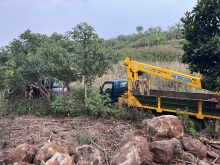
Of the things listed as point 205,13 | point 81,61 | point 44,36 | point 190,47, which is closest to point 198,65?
point 190,47

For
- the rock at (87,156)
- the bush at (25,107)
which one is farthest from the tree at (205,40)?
the bush at (25,107)

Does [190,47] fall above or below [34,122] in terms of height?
above

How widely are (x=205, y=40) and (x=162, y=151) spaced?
3838 mm

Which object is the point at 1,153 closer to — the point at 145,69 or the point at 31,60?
the point at 31,60

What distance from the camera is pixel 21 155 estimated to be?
3631 mm

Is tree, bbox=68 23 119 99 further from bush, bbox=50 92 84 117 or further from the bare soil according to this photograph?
the bare soil

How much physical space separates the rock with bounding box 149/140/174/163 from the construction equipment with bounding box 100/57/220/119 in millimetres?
2847

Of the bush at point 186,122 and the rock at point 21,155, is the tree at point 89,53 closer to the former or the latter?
the bush at point 186,122

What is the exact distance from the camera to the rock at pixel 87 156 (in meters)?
3.65

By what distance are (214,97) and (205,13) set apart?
3.52 meters

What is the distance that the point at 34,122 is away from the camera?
7070 millimetres

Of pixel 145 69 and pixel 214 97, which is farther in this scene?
pixel 145 69

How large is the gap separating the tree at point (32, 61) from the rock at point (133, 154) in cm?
518

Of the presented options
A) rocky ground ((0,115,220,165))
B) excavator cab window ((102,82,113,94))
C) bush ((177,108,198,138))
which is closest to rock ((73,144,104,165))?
rocky ground ((0,115,220,165))
